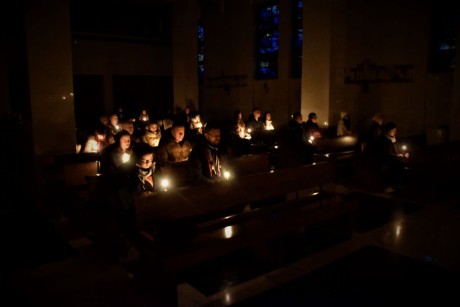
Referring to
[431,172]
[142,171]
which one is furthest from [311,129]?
[142,171]

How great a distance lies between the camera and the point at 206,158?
5758 mm

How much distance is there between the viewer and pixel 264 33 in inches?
727

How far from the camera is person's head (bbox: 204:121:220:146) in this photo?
5.62m

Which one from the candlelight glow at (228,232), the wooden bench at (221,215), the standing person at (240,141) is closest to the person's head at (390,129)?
the wooden bench at (221,215)

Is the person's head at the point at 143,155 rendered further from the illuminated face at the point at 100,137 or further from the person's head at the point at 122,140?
the illuminated face at the point at 100,137

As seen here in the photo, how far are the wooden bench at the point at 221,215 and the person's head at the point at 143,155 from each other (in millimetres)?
819

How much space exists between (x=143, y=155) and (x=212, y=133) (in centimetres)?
101

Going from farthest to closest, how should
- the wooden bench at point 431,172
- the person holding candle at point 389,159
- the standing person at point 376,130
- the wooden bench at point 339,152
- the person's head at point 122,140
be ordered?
the wooden bench at point 339,152, the standing person at point 376,130, the person holding candle at point 389,159, the wooden bench at point 431,172, the person's head at point 122,140

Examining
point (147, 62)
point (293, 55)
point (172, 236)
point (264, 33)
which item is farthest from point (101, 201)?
point (147, 62)

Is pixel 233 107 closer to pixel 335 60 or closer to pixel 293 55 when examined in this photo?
pixel 293 55

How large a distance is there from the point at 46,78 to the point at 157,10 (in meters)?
17.6

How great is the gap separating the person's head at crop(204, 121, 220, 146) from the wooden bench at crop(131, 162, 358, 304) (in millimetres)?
805

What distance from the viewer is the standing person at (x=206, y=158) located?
5.65 m

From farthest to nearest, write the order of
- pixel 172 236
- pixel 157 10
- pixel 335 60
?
pixel 157 10, pixel 335 60, pixel 172 236
